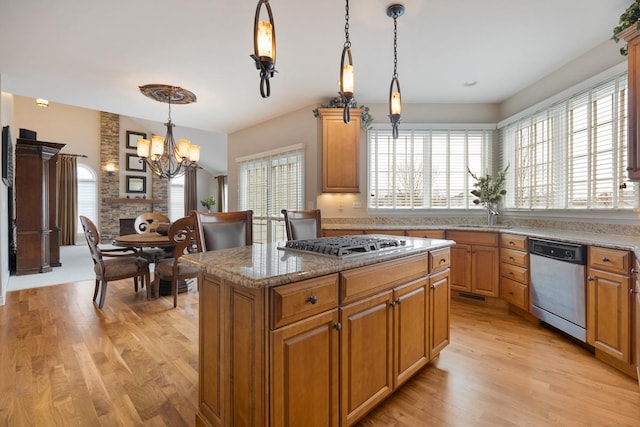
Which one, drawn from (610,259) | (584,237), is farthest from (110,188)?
(610,259)

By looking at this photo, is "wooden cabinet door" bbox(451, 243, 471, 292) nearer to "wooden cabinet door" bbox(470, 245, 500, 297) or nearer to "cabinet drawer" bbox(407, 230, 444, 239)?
"wooden cabinet door" bbox(470, 245, 500, 297)

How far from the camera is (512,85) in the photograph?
3820mm

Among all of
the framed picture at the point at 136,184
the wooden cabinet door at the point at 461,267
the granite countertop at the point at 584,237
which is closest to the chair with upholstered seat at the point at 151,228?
the granite countertop at the point at 584,237

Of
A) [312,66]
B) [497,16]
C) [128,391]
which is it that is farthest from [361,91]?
[128,391]

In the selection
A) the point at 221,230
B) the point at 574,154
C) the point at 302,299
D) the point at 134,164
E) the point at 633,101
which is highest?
the point at 134,164

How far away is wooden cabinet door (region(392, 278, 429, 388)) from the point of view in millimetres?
1770

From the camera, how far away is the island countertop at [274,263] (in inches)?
46.1

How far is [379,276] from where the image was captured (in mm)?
1623

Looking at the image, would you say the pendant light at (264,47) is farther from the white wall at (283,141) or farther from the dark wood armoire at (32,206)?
the dark wood armoire at (32,206)

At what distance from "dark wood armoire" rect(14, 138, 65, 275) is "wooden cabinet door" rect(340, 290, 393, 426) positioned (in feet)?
20.5

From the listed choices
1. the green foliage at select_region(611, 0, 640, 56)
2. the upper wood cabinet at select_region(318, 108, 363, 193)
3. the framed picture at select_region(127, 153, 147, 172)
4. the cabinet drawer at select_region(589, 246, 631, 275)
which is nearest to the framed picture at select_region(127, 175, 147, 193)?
the framed picture at select_region(127, 153, 147, 172)

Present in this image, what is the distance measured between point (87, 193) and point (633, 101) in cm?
1126

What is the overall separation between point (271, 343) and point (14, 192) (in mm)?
6891

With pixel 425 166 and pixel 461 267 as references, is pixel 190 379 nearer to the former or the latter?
pixel 461 267
